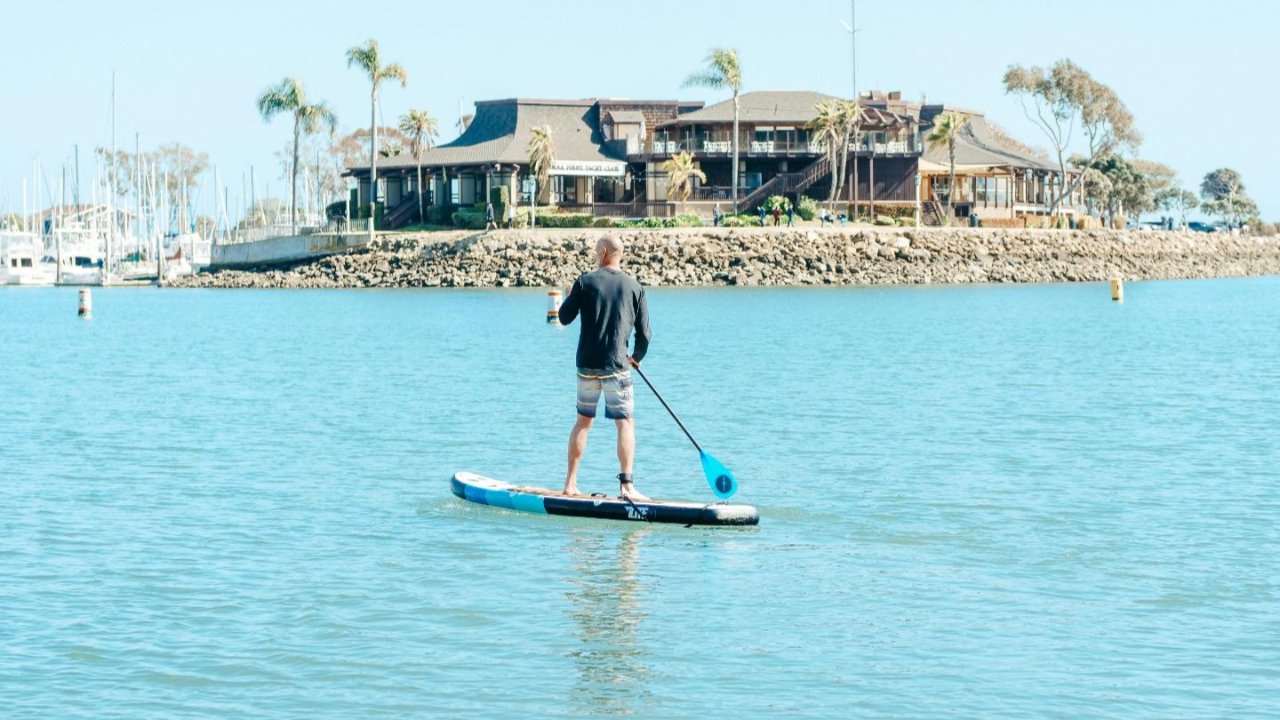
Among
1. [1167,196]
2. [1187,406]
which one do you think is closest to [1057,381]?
[1187,406]

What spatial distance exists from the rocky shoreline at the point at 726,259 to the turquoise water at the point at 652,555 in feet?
182

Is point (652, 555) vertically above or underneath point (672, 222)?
underneath

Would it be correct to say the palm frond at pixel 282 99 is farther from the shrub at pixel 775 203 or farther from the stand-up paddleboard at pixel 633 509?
the stand-up paddleboard at pixel 633 509

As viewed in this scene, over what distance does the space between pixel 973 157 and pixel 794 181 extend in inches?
582

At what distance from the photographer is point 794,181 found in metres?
101

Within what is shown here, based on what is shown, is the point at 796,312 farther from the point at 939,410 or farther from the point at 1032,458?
the point at 1032,458

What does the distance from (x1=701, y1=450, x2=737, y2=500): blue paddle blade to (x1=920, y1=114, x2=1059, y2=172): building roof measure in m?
88.1

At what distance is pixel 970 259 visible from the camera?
317ft

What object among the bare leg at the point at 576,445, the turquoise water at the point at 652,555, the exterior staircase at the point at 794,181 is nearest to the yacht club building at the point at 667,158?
the exterior staircase at the point at 794,181

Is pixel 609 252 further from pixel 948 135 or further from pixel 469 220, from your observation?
pixel 948 135

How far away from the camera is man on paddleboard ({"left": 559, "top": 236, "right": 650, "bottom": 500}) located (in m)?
15.3

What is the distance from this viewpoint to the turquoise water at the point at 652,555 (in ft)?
36.3

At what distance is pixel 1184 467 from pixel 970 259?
76.8m

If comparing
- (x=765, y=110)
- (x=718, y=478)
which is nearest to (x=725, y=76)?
(x=765, y=110)
